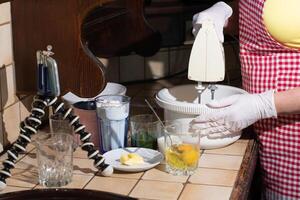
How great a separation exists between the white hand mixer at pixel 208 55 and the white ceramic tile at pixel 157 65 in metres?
0.73

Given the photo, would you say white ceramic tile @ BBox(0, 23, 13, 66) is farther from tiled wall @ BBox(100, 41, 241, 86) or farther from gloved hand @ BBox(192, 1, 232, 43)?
tiled wall @ BBox(100, 41, 241, 86)

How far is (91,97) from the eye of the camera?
1408 millimetres

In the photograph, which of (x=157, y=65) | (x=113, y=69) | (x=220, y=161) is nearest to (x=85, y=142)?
(x=220, y=161)

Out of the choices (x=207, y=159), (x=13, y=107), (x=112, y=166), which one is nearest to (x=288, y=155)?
(x=207, y=159)

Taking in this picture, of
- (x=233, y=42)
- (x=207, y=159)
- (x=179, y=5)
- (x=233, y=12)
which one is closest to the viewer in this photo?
(x=207, y=159)

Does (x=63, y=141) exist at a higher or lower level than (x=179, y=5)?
lower

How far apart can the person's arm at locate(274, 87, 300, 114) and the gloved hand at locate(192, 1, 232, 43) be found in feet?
0.70

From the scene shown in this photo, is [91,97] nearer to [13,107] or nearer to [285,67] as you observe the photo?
[13,107]

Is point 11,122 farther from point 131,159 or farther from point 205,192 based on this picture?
point 205,192

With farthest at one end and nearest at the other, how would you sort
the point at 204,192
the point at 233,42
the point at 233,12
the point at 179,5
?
the point at 233,42
the point at 179,5
the point at 233,12
the point at 204,192

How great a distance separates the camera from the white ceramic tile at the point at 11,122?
146cm

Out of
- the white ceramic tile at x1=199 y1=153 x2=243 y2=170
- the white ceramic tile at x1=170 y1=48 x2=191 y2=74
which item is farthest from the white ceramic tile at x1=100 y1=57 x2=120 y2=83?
the white ceramic tile at x1=199 y1=153 x2=243 y2=170

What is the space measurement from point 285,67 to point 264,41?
8 centimetres

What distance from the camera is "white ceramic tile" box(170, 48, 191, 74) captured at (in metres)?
2.22
